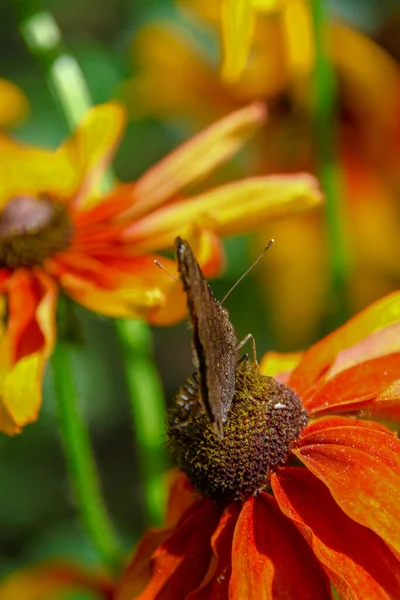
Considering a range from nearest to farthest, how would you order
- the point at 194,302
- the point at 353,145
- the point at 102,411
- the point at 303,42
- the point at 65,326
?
1. the point at 194,302
2. the point at 65,326
3. the point at 303,42
4. the point at 353,145
5. the point at 102,411

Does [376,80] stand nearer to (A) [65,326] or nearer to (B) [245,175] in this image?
(B) [245,175]

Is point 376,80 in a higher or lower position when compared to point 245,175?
higher

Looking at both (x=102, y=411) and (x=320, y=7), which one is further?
(x=102, y=411)

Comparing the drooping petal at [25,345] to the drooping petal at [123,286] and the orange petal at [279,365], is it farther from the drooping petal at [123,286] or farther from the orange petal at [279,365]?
the orange petal at [279,365]

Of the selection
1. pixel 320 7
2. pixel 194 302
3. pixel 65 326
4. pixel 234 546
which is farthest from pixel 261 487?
pixel 320 7

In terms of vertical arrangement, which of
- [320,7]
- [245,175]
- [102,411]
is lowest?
[102,411]

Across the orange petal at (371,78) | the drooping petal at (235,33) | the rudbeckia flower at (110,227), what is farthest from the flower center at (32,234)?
the orange petal at (371,78)
